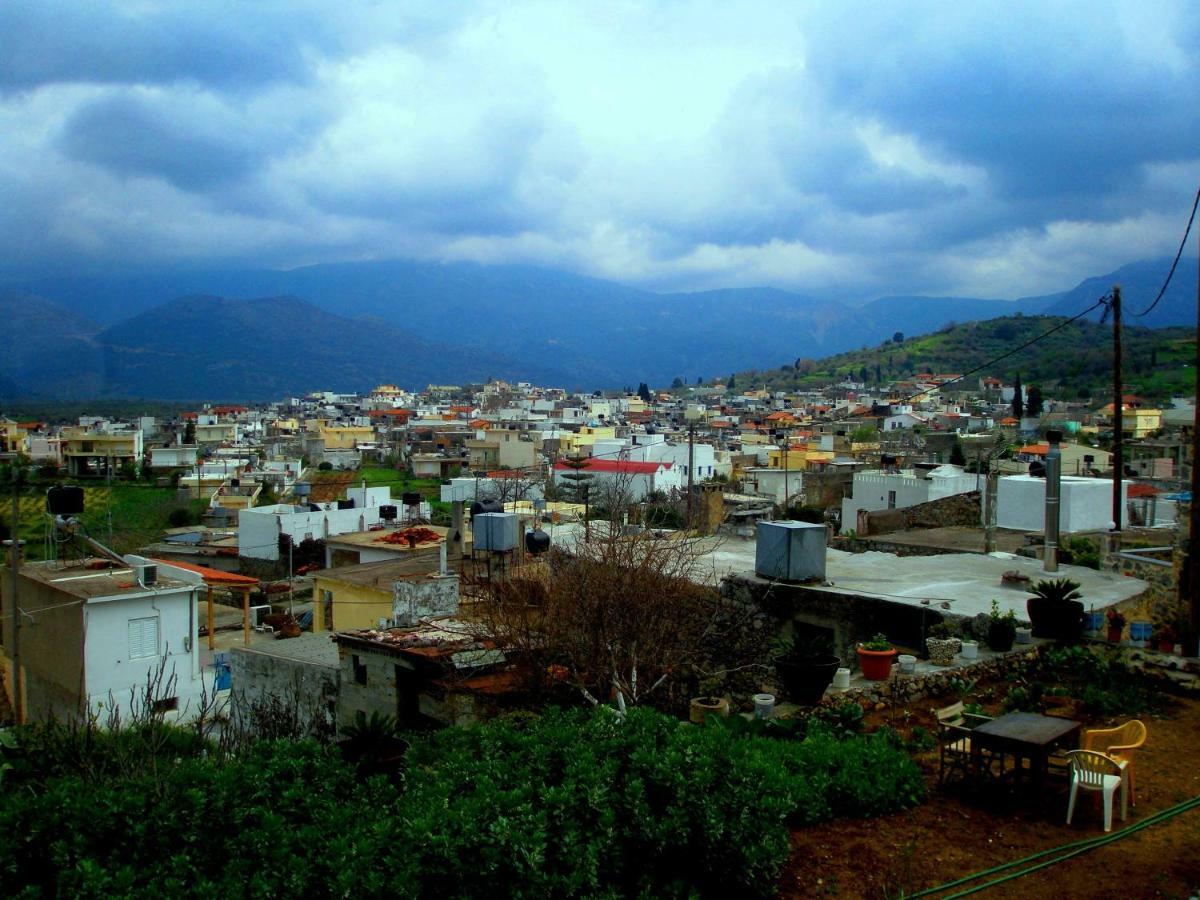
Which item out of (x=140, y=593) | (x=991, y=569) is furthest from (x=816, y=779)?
(x=140, y=593)

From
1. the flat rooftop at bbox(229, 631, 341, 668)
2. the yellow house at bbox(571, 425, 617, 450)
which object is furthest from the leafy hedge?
the yellow house at bbox(571, 425, 617, 450)

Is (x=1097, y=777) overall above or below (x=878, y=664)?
above

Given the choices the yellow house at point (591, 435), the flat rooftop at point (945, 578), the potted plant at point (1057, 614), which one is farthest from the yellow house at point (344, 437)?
the potted plant at point (1057, 614)

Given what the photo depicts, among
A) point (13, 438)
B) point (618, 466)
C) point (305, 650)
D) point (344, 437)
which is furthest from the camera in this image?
point (344, 437)

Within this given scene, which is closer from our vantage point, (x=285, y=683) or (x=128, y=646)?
(x=285, y=683)

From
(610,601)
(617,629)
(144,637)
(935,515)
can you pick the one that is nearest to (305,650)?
(144,637)

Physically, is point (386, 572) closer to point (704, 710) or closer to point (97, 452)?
point (704, 710)

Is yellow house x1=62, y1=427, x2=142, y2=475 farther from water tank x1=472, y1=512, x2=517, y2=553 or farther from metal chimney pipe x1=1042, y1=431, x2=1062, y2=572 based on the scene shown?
metal chimney pipe x1=1042, y1=431, x2=1062, y2=572
